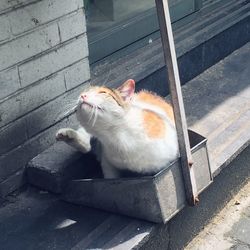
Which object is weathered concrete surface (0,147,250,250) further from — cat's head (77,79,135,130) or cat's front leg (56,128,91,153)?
cat's head (77,79,135,130)

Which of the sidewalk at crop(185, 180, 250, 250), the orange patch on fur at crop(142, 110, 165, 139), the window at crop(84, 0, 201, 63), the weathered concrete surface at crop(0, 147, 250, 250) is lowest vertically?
the sidewalk at crop(185, 180, 250, 250)

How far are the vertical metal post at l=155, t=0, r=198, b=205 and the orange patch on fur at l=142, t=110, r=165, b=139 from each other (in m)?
0.12

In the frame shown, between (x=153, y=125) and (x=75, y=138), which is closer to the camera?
(x=153, y=125)

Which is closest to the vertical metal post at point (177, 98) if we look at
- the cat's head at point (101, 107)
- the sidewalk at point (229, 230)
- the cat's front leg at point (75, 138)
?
the cat's head at point (101, 107)

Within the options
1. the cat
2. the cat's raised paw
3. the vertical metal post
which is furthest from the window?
the vertical metal post

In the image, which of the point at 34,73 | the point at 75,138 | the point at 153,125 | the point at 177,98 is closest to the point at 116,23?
the point at 34,73

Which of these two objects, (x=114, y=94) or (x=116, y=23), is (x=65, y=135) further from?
(x=116, y=23)

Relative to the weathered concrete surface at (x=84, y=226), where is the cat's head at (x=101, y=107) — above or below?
above

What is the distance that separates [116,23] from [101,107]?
2.05 metres

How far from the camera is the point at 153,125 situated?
3.23 meters

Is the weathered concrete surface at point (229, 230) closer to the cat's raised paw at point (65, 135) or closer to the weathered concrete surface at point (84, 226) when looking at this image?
the weathered concrete surface at point (84, 226)

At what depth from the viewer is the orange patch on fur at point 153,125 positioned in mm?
3187

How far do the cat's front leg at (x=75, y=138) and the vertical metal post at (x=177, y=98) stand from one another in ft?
1.96

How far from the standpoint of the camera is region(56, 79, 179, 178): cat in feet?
9.86
